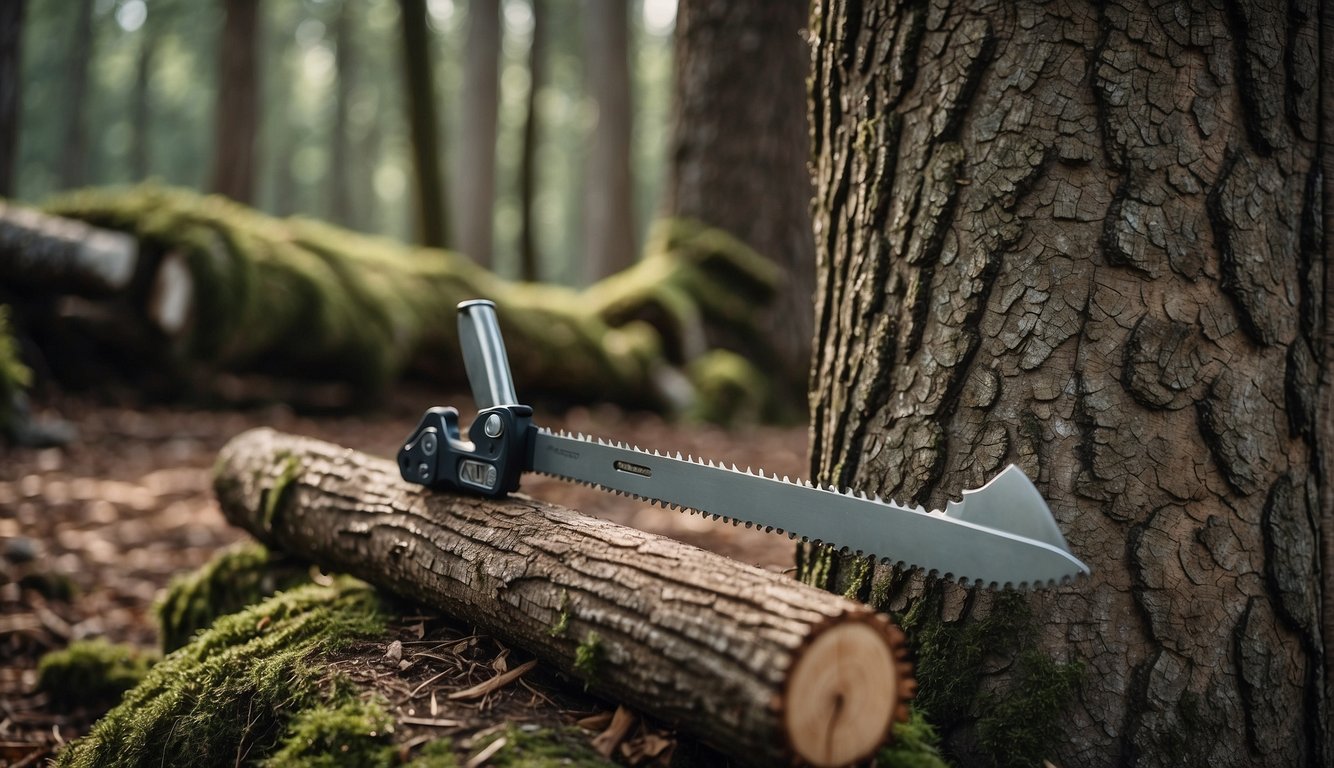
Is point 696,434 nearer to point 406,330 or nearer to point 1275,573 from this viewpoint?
point 406,330

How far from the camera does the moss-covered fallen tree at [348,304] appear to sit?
6.49m

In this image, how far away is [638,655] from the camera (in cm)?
179

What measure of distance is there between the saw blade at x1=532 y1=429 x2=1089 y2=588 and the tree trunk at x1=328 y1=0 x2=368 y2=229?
99.7 feet

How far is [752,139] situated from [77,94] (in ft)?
105

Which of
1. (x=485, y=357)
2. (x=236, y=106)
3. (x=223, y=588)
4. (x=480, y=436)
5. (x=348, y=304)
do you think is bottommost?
(x=223, y=588)

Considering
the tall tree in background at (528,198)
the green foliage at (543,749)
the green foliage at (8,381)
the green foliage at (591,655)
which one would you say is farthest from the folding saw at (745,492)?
the tall tree in background at (528,198)

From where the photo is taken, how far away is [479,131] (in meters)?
16.8

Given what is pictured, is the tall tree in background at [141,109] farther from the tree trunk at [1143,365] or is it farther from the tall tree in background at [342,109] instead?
the tree trunk at [1143,365]

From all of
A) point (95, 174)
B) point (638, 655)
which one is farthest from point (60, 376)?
point (95, 174)

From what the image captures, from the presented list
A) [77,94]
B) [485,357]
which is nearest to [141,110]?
[77,94]

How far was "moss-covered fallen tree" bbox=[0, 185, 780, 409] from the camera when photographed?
6.49 meters

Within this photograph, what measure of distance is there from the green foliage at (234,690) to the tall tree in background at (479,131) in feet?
47.2

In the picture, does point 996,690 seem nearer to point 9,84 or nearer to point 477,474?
point 477,474

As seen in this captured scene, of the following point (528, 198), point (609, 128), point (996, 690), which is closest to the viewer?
point (996, 690)
